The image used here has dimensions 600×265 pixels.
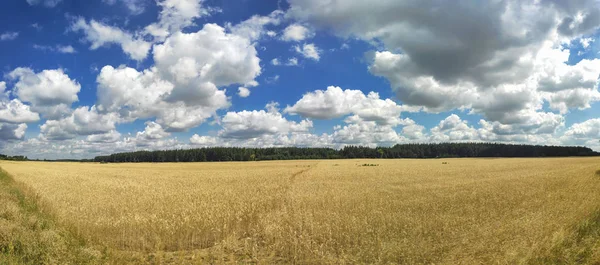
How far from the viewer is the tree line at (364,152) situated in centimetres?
14438

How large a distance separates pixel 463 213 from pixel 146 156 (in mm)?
180503

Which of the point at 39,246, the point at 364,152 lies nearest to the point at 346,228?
the point at 39,246

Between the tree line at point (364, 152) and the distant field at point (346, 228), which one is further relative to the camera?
the tree line at point (364, 152)

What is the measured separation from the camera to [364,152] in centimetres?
15188

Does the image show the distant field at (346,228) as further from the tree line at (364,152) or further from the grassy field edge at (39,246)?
the tree line at (364,152)

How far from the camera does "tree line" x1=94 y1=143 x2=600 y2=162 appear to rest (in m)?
144

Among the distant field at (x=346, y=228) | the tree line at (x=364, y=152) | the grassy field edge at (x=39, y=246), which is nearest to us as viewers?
the grassy field edge at (x=39, y=246)

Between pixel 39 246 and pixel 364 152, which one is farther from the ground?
pixel 364 152

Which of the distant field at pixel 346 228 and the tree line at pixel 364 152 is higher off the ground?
the tree line at pixel 364 152

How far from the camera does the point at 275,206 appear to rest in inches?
728

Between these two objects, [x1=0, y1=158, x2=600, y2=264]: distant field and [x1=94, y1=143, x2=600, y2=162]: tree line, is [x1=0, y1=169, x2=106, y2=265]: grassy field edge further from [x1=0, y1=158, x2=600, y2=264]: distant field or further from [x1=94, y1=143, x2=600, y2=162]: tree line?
[x1=94, y1=143, x2=600, y2=162]: tree line

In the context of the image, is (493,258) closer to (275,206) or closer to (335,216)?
(335,216)

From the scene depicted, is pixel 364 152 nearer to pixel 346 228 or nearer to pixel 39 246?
pixel 346 228

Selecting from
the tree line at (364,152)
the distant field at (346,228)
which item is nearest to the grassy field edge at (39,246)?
the distant field at (346,228)
